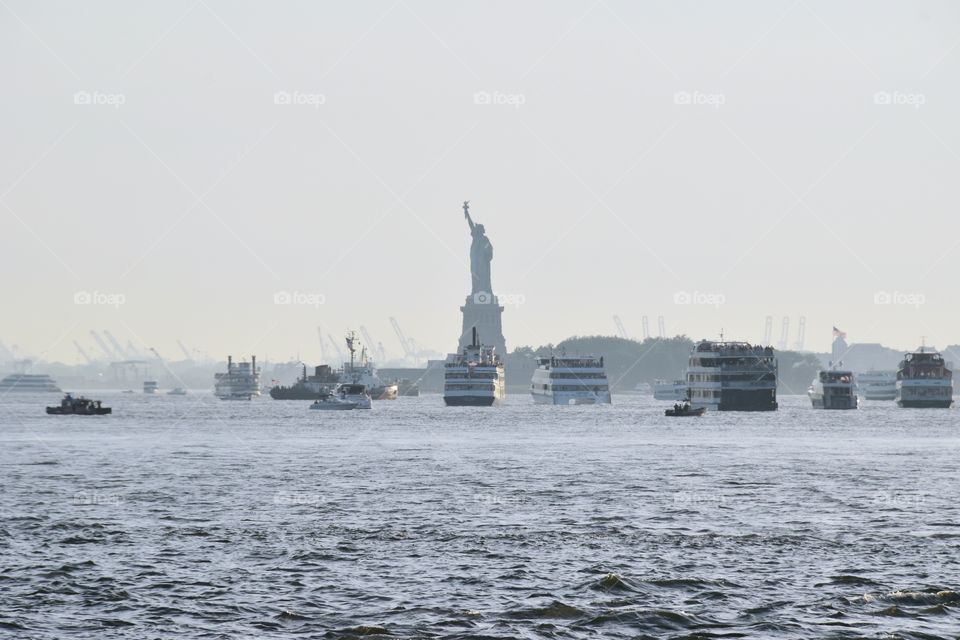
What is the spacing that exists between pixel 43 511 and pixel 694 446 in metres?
74.4

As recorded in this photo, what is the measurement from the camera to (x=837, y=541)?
181ft

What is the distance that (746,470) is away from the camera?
95.9 m

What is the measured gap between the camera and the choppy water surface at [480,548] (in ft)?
130

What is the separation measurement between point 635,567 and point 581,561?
7.59 feet

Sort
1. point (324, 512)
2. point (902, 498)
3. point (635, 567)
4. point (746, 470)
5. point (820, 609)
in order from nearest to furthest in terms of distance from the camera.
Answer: point (820, 609) → point (635, 567) → point (324, 512) → point (902, 498) → point (746, 470)

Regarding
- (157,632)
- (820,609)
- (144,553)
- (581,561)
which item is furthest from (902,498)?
(157,632)

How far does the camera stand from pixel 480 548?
5341cm

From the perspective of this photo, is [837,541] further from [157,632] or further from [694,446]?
[694,446]

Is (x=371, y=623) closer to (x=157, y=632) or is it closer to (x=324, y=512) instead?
(x=157, y=632)

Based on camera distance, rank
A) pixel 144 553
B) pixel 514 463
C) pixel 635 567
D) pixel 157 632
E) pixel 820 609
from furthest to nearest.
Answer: pixel 514 463, pixel 144 553, pixel 635 567, pixel 820 609, pixel 157 632

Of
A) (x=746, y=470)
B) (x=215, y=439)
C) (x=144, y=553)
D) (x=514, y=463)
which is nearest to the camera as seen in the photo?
(x=144, y=553)

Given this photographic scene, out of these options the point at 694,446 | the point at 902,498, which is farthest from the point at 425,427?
the point at 902,498

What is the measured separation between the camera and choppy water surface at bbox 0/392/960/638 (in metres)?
39.7

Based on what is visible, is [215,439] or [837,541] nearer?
[837,541]
